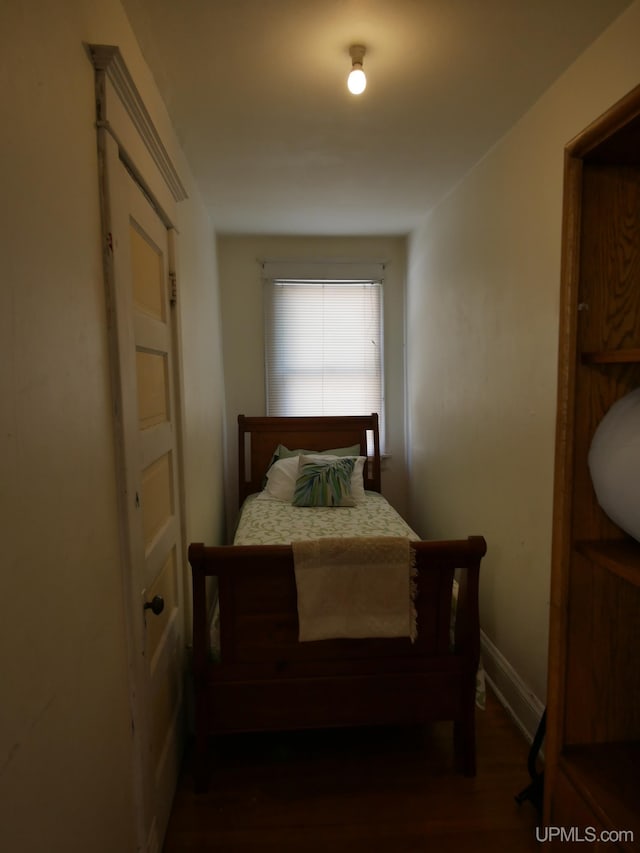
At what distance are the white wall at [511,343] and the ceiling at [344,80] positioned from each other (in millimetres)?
132

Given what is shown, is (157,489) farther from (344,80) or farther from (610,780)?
(344,80)

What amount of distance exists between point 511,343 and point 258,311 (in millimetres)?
2142

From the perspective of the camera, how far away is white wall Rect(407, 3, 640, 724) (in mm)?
1685

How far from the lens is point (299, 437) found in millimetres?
3561

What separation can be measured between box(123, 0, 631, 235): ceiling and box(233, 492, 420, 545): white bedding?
6.22ft

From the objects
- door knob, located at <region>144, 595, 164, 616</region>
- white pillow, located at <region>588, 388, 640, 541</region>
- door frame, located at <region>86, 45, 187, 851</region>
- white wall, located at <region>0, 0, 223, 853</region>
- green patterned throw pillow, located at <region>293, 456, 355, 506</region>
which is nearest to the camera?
white wall, located at <region>0, 0, 223, 853</region>

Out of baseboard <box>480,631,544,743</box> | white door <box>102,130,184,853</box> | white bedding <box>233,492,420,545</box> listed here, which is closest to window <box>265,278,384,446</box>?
white bedding <box>233,492,420,545</box>

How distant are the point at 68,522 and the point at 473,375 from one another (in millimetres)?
2113

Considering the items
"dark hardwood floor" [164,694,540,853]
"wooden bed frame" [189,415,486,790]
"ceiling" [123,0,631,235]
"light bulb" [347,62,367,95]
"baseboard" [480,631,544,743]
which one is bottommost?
"dark hardwood floor" [164,694,540,853]

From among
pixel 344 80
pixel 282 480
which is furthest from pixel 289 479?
pixel 344 80

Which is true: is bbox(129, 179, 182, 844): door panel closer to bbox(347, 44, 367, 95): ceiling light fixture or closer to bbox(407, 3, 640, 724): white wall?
bbox(347, 44, 367, 95): ceiling light fixture

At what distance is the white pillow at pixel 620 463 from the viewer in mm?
799

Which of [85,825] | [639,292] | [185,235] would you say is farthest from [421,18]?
[85,825]

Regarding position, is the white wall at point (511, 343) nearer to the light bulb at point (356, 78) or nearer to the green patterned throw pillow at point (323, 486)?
the green patterned throw pillow at point (323, 486)
